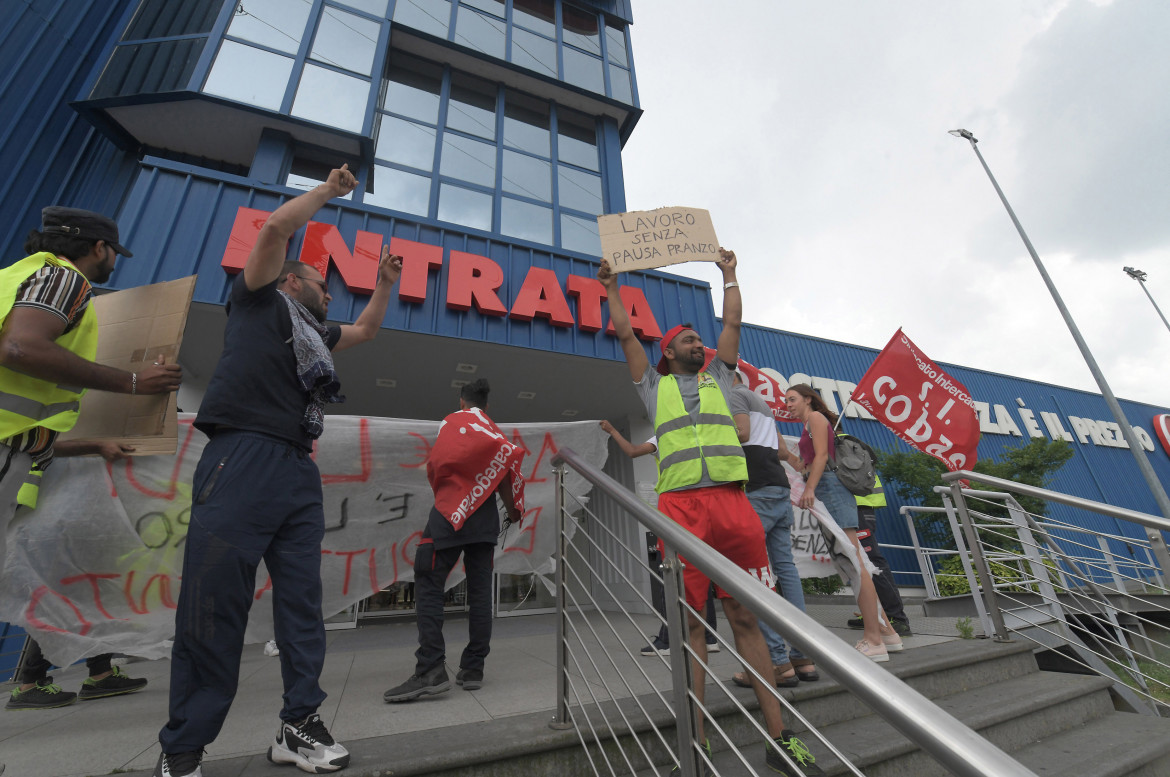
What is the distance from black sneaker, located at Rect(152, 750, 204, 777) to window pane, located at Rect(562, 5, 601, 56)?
41.1 ft

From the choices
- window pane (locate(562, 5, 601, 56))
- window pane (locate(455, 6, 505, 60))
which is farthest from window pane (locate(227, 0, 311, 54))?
window pane (locate(562, 5, 601, 56))

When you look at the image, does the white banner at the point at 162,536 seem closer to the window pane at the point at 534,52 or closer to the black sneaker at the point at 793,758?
the black sneaker at the point at 793,758

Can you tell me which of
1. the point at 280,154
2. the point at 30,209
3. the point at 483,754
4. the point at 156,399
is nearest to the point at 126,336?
the point at 156,399

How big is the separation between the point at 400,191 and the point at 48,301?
6.55 m

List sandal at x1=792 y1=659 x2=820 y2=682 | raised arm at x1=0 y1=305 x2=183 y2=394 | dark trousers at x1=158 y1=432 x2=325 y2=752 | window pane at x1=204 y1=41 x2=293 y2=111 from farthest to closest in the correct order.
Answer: window pane at x1=204 y1=41 x2=293 y2=111
sandal at x1=792 y1=659 x2=820 y2=682
raised arm at x1=0 y1=305 x2=183 y2=394
dark trousers at x1=158 y1=432 x2=325 y2=752

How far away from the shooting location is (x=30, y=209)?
5.49m

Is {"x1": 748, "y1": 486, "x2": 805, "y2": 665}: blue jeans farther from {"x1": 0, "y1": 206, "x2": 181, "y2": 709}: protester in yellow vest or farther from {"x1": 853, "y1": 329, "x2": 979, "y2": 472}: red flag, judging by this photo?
{"x1": 853, "y1": 329, "x2": 979, "y2": 472}: red flag

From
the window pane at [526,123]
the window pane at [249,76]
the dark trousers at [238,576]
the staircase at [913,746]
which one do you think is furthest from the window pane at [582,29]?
the staircase at [913,746]

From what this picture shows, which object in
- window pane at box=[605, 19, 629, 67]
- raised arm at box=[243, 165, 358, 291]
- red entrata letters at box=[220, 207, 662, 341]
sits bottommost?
raised arm at box=[243, 165, 358, 291]

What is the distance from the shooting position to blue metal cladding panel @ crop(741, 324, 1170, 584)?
1087cm

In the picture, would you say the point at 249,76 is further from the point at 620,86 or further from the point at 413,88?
the point at 620,86

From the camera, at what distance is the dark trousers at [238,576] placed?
1625 millimetres

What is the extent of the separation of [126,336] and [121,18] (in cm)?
834

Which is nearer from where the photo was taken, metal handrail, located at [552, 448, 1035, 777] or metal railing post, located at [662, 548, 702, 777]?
metal handrail, located at [552, 448, 1035, 777]
